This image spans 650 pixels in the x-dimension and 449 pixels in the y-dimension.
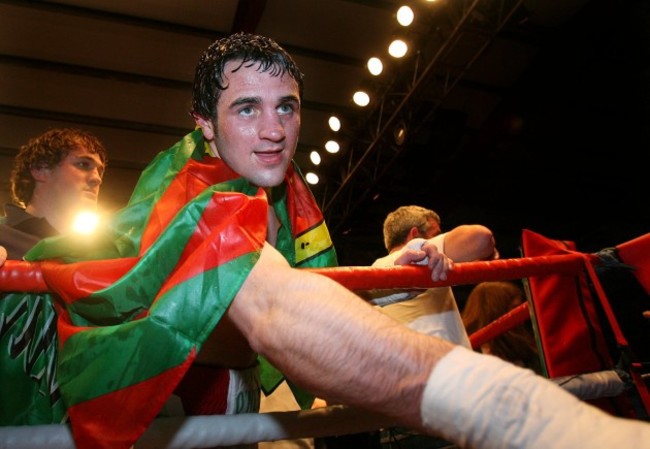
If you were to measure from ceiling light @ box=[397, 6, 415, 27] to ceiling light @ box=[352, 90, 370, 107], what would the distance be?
103cm

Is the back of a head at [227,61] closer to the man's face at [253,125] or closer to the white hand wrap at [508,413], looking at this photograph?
the man's face at [253,125]

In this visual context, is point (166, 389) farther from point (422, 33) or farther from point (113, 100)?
point (113, 100)

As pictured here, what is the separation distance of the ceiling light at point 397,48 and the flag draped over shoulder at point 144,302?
15.1 ft

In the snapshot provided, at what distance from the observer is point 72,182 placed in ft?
8.29

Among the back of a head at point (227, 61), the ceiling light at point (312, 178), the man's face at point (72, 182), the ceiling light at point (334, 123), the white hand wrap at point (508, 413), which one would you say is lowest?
Answer: the white hand wrap at point (508, 413)

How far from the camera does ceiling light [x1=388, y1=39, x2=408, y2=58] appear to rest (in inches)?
209

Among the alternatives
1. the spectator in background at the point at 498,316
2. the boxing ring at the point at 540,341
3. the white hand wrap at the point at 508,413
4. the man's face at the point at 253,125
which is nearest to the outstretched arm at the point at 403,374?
the white hand wrap at the point at 508,413

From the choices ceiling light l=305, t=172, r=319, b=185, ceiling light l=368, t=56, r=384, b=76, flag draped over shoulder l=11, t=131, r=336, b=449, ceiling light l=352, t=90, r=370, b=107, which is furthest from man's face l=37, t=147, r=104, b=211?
ceiling light l=305, t=172, r=319, b=185

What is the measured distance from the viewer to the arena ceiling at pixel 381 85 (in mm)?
5082

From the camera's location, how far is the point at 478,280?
64.0 inches

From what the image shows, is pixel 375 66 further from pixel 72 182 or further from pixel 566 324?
pixel 566 324

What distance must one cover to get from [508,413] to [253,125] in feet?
3.41

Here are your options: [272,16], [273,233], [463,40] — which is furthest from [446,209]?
[273,233]

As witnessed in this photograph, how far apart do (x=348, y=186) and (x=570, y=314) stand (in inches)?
201
